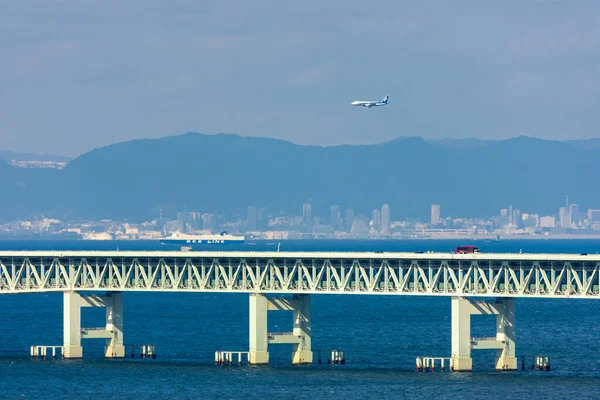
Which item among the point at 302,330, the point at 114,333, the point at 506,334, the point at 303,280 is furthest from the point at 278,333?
the point at 506,334

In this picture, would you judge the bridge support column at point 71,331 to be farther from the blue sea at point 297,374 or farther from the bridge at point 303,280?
the blue sea at point 297,374

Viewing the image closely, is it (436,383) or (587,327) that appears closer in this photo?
(436,383)

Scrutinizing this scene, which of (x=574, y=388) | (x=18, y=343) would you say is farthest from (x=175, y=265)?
(x=574, y=388)

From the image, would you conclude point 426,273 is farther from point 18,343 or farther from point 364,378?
point 18,343

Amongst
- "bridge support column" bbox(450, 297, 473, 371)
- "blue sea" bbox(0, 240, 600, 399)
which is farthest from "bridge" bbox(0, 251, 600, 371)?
"blue sea" bbox(0, 240, 600, 399)

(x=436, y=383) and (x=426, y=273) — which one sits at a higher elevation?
(x=426, y=273)

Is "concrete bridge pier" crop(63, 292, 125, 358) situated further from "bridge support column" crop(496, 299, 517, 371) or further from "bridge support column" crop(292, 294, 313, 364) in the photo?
"bridge support column" crop(496, 299, 517, 371)

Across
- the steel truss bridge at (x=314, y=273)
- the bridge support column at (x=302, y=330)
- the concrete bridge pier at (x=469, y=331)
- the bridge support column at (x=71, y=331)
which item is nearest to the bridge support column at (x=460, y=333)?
the concrete bridge pier at (x=469, y=331)
